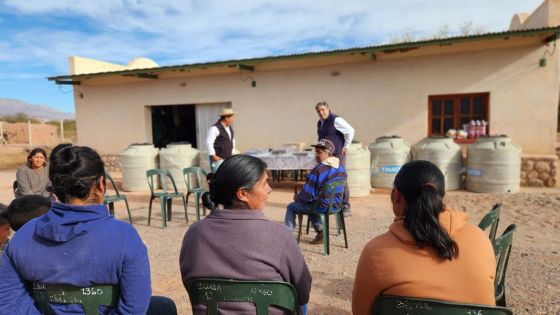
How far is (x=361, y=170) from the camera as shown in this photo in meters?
7.57

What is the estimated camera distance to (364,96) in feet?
29.3

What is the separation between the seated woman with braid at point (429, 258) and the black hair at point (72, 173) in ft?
4.00

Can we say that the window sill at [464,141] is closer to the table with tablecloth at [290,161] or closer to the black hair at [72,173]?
the table with tablecloth at [290,161]

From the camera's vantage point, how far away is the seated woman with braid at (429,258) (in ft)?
4.79

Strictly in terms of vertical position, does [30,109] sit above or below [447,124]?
above

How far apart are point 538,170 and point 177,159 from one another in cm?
759

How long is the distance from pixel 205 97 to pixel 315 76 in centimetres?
314

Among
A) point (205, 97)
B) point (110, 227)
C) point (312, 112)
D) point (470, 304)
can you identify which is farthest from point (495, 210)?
point (205, 97)

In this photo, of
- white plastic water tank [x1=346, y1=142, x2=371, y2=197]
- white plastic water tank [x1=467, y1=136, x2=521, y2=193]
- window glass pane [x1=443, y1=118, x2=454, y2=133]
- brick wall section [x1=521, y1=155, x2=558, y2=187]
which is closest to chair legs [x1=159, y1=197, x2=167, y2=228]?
white plastic water tank [x1=346, y1=142, x2=371, y2=197]

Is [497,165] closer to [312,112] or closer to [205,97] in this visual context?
[312,112]

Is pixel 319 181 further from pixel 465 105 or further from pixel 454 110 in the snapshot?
pixel 465 105

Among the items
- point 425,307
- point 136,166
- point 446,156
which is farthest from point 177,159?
point 425,307

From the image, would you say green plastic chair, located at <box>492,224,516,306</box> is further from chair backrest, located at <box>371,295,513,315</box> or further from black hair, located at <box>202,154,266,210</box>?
black hair, located at <box>202,154,266,210</box>

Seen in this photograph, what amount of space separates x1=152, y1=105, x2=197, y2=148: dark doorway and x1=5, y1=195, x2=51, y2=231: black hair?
9600 mm
